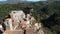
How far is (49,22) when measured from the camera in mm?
7301

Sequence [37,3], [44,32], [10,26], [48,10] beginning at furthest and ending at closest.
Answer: [37,3], [48,10], [44,32], [10,26]

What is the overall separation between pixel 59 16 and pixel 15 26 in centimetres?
253

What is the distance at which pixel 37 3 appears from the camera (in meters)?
11.7

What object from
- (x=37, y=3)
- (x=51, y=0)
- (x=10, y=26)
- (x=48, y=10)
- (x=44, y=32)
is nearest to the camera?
(x=10, y=26)

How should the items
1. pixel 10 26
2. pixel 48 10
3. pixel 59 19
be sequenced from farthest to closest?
1. pixel 48 10
2. pixel 59 19
3. pixel 10 26

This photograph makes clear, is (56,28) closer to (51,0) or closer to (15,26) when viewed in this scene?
(15,26)

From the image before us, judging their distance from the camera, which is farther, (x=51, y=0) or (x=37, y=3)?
(x=37, y=3)

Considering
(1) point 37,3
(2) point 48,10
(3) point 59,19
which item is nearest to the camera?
(3) point 59,19

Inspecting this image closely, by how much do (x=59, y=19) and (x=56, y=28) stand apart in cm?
83

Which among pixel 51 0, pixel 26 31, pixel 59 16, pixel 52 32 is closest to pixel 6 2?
pixel 51 0

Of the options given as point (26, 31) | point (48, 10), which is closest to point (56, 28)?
point (26, 31)

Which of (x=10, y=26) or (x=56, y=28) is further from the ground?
(x=10, y=26)

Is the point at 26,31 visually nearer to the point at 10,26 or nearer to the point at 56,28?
the point at 10,26

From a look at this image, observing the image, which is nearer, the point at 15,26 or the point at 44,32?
the point at 15,26
